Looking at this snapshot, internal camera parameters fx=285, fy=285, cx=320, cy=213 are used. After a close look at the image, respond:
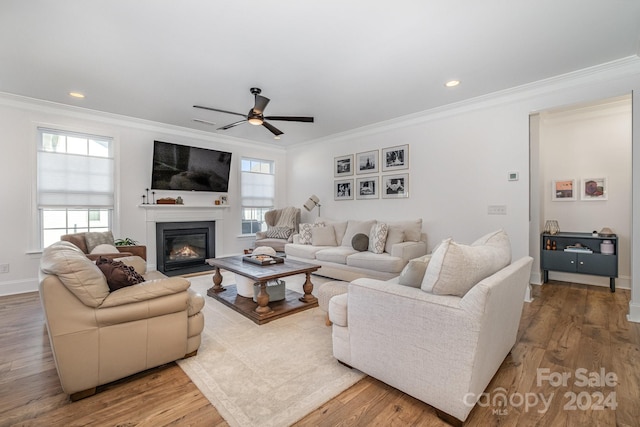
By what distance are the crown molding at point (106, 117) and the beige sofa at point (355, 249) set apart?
105 inches

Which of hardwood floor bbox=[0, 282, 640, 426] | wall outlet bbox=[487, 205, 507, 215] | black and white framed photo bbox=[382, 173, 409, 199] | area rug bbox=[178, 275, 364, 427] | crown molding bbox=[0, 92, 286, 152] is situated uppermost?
crown molding bbox=[0, 92, 286, 152]

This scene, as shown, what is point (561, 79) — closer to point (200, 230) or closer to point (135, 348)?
point (135, 348)

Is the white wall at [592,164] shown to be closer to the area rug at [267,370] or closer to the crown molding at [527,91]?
the crown molding at [527,91]

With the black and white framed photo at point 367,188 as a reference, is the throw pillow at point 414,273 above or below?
below

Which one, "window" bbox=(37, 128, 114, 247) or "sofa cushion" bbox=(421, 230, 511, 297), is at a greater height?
"window" bbox=(37, 128, 114, 247)

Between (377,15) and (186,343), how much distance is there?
9.82 ft

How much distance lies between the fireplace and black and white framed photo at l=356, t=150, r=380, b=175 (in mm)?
3215

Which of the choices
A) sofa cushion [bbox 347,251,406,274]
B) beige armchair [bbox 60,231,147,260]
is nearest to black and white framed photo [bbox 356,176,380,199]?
sofa cushion [bbox 347,251,406,274]

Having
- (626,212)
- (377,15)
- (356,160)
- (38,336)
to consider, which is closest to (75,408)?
(38,336)

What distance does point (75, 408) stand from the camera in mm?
1704

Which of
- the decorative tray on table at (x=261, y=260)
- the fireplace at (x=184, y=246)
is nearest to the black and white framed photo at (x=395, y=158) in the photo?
the decorative tray on table at (x=261, y=260)

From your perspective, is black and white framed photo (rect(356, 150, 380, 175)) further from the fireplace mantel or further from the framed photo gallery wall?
the fireplace mantel

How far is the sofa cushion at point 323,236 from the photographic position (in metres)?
5.23

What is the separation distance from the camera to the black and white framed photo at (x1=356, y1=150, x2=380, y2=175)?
17.5 feet
